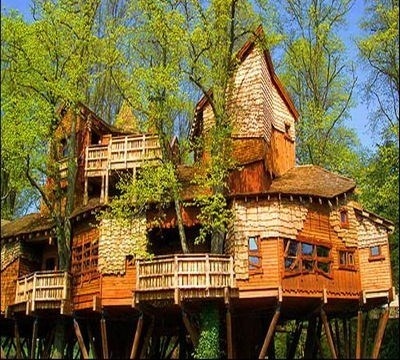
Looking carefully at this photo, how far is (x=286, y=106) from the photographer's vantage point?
3169 cm

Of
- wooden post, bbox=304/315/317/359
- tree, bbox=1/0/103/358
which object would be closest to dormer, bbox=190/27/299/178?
tree, bbox=1/0/103/358

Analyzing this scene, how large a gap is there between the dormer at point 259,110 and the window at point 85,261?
6.39 metres

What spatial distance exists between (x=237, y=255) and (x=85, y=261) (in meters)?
7.07

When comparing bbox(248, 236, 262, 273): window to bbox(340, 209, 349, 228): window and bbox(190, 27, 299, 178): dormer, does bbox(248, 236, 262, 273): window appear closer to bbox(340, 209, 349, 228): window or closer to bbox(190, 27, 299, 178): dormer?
bbox(340, 209, 349, 228): window

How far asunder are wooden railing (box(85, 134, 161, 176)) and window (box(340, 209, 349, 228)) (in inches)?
329

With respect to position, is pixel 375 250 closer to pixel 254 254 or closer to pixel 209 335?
pixel 254 254

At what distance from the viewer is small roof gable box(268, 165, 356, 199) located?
25.2m

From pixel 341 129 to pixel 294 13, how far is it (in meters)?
7.57

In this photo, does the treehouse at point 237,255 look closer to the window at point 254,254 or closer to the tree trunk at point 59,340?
the window at point 254,254

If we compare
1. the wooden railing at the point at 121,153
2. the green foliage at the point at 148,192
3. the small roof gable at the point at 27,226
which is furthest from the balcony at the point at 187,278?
the small roof gable at the point at 27,226

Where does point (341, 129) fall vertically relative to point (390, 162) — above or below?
above

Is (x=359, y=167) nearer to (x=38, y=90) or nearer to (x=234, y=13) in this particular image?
(x=234, y=13)

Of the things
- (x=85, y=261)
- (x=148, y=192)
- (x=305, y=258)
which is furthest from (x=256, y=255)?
(x=85, y=261)

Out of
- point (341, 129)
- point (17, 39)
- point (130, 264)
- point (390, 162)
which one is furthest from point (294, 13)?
point (130, 264)
